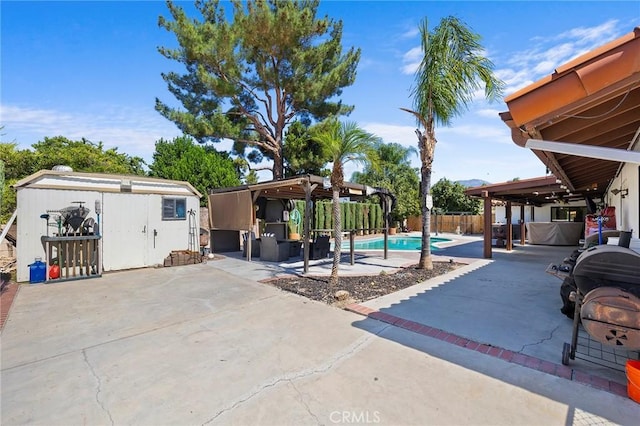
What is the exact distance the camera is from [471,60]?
725 centimetres

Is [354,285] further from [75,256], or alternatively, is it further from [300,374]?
[75,256]

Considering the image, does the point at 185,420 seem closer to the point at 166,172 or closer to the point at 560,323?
the point at 560,323

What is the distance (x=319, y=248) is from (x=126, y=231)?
5814 millimetres

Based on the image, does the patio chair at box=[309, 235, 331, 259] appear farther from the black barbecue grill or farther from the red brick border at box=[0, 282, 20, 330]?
the black barbecue grill

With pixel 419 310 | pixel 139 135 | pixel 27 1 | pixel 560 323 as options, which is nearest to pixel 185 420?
pixel 419 310

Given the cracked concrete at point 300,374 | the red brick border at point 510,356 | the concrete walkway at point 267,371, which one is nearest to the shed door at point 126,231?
the concrete walkway at point 267,371

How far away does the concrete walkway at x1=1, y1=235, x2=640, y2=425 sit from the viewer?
7.52 feet

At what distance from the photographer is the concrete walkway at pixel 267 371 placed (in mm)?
2291

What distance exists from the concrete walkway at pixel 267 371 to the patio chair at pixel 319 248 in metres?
4.91

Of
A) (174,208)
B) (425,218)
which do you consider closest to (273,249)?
(174,208)

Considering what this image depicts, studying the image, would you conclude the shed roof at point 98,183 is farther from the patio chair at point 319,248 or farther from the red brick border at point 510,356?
the red brick border at point 510,356

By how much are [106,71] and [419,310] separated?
1239 centimetres

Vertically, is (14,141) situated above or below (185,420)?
above

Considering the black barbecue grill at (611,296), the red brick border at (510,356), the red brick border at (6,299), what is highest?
the black barbecue grill at (611,296)
